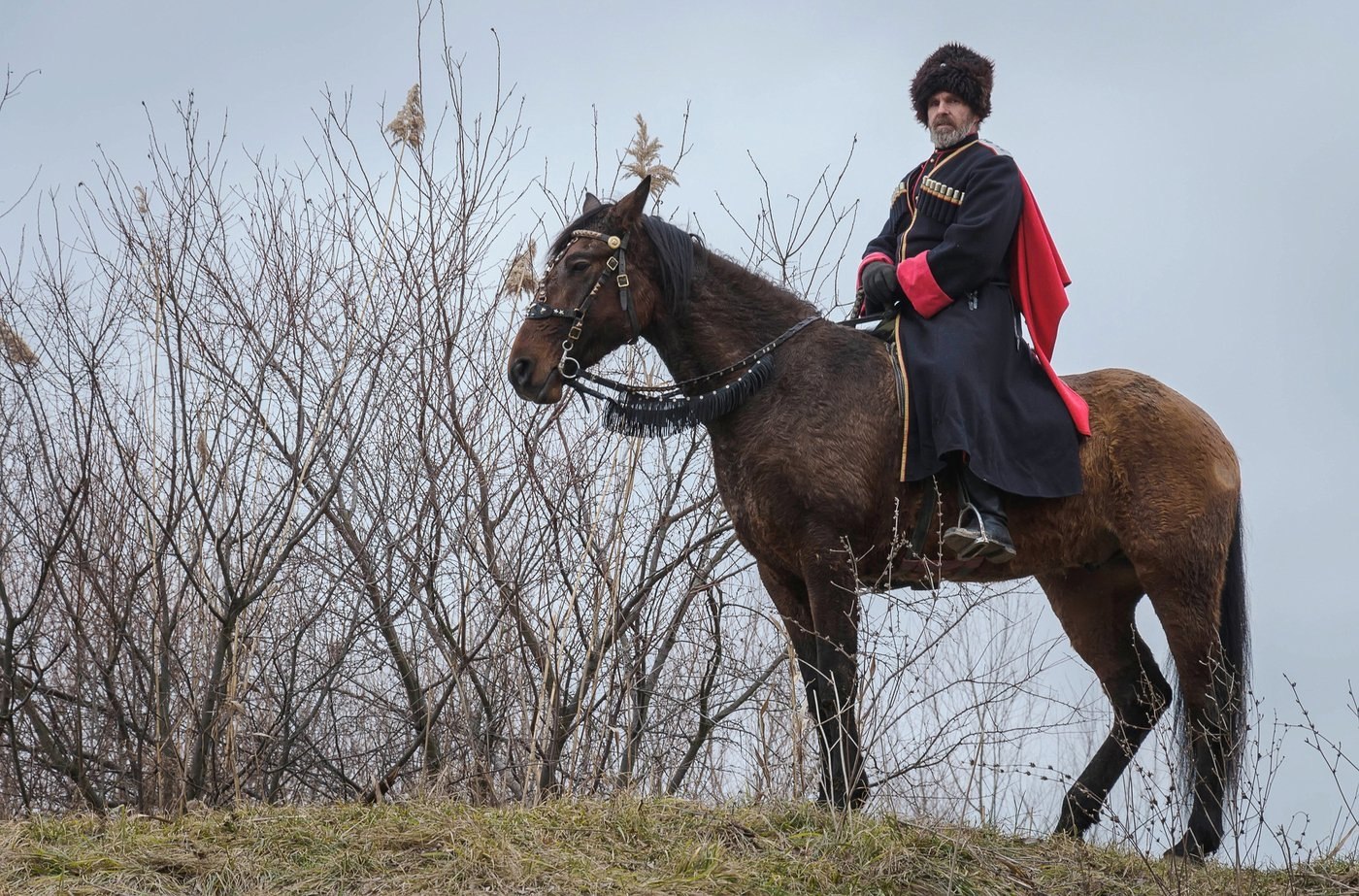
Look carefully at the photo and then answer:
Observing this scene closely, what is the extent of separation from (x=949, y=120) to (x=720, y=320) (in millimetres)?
1361

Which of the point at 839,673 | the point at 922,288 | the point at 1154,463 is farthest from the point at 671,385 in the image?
the point at 1154,463

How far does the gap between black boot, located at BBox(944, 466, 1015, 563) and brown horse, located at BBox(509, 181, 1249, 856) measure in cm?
12

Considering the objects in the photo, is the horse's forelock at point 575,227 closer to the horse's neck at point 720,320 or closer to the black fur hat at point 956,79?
the horse's neck at point 720,320

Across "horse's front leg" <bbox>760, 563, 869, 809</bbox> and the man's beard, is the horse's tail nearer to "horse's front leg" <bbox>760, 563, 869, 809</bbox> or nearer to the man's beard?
"horse's front leg" <bbox>760, 563, 869, 809</bbox>

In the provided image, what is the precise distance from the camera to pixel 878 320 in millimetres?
Result: 5316

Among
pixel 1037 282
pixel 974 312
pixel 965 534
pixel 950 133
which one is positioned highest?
pixel 950 133

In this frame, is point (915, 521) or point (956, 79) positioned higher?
point (956, 79)

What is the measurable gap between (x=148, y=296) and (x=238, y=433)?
0.89m

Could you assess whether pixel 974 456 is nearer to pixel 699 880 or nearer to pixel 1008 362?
pixel 1008 362

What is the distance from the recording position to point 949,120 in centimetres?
547

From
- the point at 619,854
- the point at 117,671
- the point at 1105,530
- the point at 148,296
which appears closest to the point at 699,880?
the point at 619,854

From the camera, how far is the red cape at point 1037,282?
524cm

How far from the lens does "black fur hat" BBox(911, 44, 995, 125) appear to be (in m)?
5.48

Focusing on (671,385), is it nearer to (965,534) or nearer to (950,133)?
(965,534)
